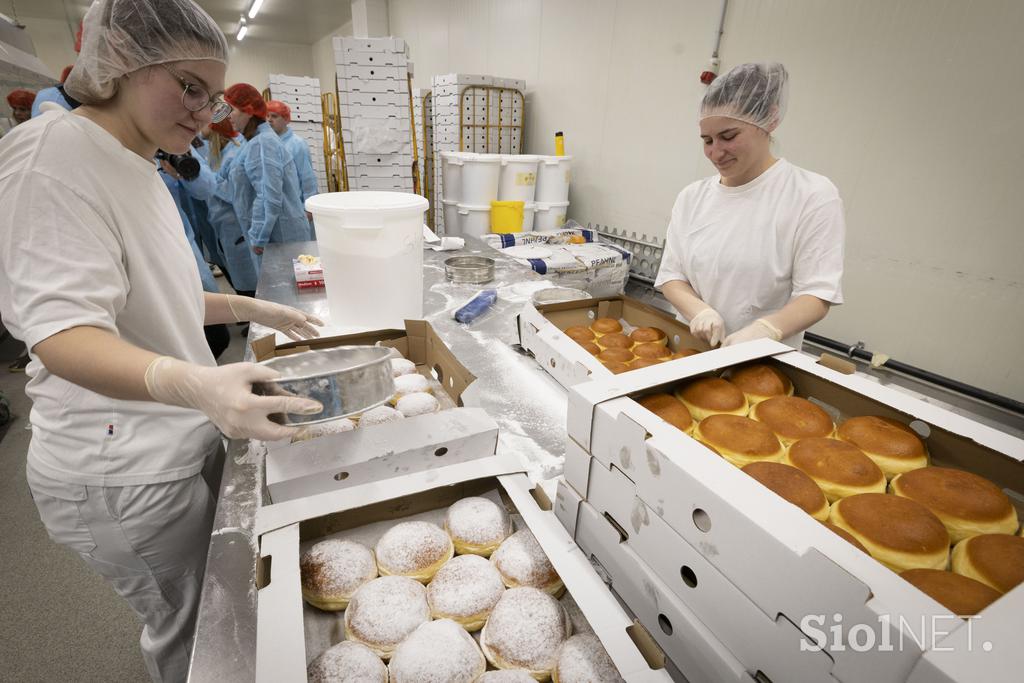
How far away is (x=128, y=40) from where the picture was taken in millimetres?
896

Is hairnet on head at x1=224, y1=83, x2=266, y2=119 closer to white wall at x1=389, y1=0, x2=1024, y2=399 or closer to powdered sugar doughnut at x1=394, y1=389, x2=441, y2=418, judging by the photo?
white wall at x1=389, y1=0, x2=1024, y2=399

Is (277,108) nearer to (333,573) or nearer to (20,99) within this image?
(20,99)

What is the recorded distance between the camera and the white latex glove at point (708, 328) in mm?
1416

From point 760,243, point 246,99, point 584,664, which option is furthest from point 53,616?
point 246,99

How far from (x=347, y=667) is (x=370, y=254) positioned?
49.1 inches

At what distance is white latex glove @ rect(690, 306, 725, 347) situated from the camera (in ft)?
4.65

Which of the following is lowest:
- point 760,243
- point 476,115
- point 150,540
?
point 150,540

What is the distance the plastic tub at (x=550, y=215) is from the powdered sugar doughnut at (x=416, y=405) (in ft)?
9.77

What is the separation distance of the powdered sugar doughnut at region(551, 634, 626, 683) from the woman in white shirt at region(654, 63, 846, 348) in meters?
0.93

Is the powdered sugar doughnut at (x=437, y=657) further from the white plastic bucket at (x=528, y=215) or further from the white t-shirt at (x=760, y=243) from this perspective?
the white plastic bucket at (x=528, y=215)

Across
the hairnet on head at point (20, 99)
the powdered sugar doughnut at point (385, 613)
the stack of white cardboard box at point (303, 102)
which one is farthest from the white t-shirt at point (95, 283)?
the stack of white cardboard box at point (303, 102)

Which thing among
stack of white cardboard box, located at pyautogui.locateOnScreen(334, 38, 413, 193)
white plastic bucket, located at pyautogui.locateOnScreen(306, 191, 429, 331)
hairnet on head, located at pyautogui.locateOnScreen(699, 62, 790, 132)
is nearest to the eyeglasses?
white plastic bucket, located at pyautogui.locateOnScreen(306, 191, 429, 331)

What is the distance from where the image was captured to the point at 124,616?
77.6 inches

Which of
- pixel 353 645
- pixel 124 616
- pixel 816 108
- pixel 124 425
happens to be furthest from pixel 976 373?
pixel 124 616
